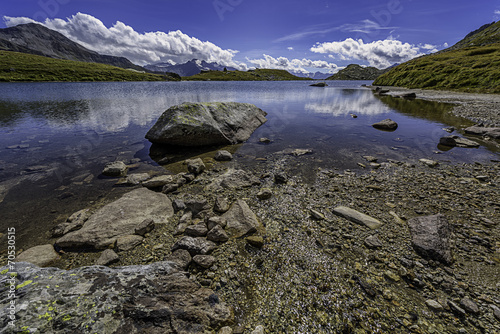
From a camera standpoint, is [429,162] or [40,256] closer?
[40,256]

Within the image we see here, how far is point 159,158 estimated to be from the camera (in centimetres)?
1346

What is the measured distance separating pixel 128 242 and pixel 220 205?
3321 millimetres

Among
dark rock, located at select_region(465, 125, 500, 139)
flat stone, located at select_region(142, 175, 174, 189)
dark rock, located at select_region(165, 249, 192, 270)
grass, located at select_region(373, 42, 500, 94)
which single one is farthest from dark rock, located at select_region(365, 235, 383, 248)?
grass, located at select_region(373, 42, 500, 94)

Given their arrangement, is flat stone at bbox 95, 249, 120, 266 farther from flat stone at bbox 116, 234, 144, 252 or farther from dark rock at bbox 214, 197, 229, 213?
dark rock at bbox 214, 197, 229, 213

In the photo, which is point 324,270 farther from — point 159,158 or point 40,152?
point 40,152

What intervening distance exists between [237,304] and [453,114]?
3869cm

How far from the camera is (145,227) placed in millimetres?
6617

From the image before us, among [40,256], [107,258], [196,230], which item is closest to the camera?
[107,258]

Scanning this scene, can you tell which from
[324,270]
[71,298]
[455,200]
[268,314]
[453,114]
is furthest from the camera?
[453,114]

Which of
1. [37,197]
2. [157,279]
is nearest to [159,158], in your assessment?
[37,197]

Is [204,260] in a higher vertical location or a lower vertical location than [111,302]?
lower

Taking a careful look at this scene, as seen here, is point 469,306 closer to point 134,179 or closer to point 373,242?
point 373,242

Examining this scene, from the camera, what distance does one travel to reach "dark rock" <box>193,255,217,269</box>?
5.24 metres

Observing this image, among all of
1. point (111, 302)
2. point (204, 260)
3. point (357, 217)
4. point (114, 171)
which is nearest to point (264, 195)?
point (357, 217)
